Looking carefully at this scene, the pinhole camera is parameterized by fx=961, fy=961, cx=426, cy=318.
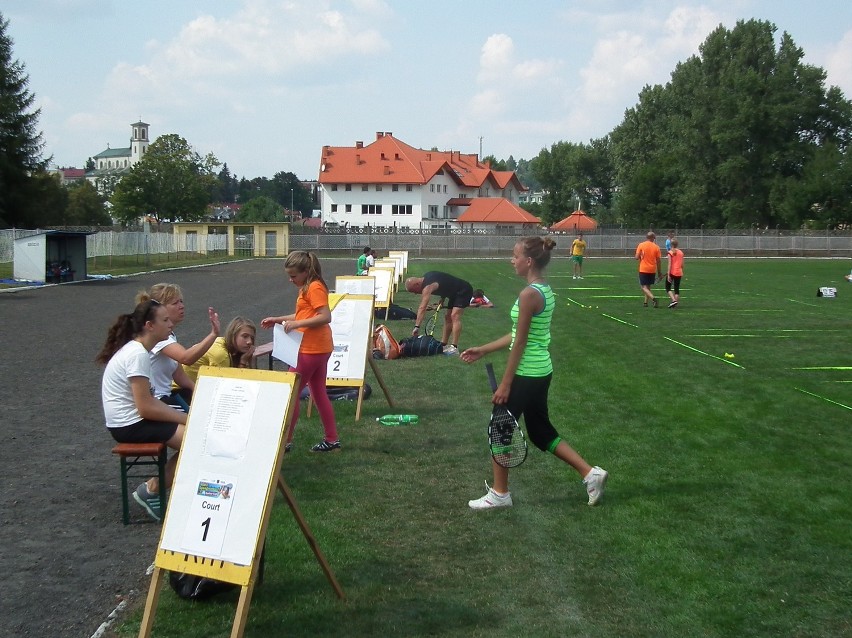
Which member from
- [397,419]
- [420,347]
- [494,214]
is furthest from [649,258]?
[494,214]

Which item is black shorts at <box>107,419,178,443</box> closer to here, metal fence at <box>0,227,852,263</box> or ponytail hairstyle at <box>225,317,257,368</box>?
ponytail hairstyle at <box>225,317,257,368</box>

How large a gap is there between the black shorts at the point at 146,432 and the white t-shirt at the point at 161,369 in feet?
1.94

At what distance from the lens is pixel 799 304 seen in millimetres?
25969

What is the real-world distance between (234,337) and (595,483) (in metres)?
3.17

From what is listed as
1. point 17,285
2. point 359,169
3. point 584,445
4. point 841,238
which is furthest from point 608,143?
point 584,445

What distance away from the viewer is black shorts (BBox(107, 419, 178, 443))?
6.72 m

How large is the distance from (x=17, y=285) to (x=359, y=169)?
244 ft

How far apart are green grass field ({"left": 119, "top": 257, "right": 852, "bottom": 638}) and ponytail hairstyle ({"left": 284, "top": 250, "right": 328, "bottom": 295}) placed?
1591mm

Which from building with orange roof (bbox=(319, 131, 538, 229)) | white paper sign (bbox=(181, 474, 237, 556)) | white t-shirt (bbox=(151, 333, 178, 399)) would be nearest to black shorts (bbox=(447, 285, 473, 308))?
white t-shirt (bbox=(151, 333, 178, 399))

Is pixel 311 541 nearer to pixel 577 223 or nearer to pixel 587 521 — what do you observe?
pixel 587 521

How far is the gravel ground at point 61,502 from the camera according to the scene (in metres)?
5.29

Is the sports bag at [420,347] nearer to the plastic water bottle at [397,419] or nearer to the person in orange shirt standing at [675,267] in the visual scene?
the plastic water bottle at [397,419]

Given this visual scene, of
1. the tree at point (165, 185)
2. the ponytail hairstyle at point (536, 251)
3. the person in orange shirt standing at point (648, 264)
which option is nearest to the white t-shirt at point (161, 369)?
the ponytail hairstyle at point (536, 251)

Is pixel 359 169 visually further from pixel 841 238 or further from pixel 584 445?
pixel 584 445
